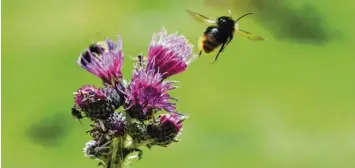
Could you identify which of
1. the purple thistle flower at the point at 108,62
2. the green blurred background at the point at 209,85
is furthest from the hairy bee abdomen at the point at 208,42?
the green blurred background at the point at 209,85

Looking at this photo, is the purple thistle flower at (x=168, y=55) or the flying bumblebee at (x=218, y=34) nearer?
the purple thistle flower at (x=168, y=55)

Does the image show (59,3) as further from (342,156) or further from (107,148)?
(107,148)

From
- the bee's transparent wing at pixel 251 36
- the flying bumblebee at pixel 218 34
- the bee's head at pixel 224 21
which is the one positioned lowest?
the bee's transparent wing at pixel 251 36

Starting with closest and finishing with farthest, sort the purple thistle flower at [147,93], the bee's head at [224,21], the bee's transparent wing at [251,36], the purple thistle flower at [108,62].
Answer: the purple thistle flower at [147,93]
the purple thistle flower at [108,62]
the bee's transparent wing at [251,36]
the bee's head at [224,21]

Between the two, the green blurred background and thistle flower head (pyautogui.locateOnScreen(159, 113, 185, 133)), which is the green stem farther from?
the green blurred background

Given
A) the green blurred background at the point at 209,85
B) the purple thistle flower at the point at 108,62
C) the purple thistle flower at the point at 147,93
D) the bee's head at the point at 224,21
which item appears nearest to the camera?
the purple thistle flower at the point at 147,93

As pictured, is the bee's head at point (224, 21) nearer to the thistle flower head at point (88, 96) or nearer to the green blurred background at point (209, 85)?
the thistle flower head at point (88, 96)

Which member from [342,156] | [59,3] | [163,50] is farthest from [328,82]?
[163,50]

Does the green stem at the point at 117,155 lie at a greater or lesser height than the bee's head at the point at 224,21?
lesser
